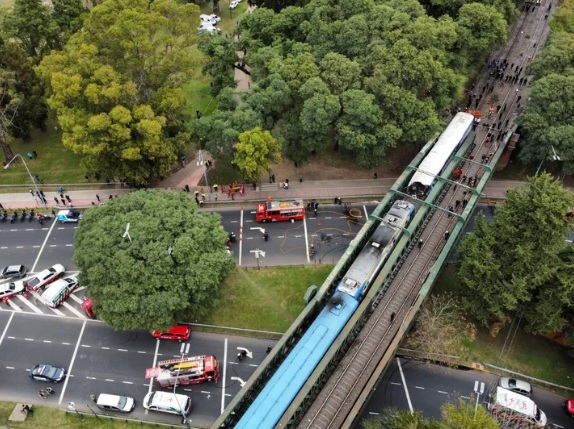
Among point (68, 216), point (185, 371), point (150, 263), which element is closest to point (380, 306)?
point (185, 371)

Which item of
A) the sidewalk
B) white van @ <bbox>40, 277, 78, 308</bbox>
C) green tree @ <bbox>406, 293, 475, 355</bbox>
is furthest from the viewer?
the sidewalk

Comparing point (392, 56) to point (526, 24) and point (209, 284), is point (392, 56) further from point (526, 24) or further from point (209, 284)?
point (526, 24)

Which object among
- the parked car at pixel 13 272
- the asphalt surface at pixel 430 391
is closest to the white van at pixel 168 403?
the asphalt surface at pixel 430 391

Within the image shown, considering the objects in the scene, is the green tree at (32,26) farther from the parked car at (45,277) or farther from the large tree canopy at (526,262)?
the large tree canopy at (526,262)

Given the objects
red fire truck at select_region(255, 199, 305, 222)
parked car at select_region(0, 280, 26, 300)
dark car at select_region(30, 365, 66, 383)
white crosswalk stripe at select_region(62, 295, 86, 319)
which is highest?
red fire truck at select_region(255, 199, 305, 222)

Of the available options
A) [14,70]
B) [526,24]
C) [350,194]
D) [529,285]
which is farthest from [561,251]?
[14,70]

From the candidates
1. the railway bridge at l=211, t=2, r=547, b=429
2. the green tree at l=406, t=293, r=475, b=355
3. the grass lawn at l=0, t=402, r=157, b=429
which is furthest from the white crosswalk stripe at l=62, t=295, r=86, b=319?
the green tree at l=406, t=293, r=475, b=355

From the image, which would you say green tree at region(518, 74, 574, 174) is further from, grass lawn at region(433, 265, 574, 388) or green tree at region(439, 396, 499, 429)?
green tree at region(439, 396, 499, 429)
